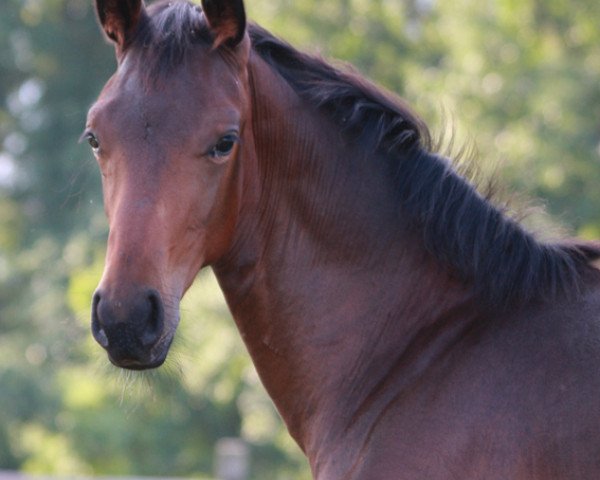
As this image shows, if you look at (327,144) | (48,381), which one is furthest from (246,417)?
(327,144)

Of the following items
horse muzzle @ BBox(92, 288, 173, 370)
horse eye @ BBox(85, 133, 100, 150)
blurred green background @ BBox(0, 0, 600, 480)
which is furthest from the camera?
blurred green background @ BBox(0, 0, 600, 480)

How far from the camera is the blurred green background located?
13789mm

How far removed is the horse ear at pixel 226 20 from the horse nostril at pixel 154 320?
895mm

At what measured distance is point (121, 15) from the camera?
12.0 feet

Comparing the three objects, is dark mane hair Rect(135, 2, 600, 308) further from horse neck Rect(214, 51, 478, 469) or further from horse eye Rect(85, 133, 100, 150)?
horse eye Rect(85, 133, 100, 150)

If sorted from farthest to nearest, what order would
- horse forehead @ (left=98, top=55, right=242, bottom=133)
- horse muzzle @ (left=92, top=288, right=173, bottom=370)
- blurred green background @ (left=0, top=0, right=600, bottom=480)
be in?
blurred green background @ (left=0, top=0, right=600, bottom=480)
horse forehead @ (left=98, top=55, right=242, bottom=133)
horse muzzle @ (left=92, top=288, right=173, bottom=370)

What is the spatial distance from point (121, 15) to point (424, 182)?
1.15 metres

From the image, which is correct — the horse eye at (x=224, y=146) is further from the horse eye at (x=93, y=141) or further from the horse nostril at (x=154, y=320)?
the horse nostril at (x=154, y=320)

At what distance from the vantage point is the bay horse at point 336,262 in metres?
3.23

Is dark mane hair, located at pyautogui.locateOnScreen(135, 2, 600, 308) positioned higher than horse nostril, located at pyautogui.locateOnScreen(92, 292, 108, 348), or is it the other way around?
dark mane hair, located at pyautogui.locateOnScreen(135, 2, 600, 308)

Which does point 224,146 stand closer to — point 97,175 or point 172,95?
point 172,95

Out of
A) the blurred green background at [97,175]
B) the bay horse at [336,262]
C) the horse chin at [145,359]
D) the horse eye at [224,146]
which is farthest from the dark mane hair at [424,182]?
the blurred green background at [97,175]

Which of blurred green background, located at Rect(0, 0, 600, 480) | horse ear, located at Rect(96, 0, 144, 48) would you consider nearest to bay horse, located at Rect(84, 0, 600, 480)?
horse ear, located at Rect(96, 0, 144, 48)

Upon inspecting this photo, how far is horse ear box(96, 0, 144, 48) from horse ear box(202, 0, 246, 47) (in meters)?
0.25
